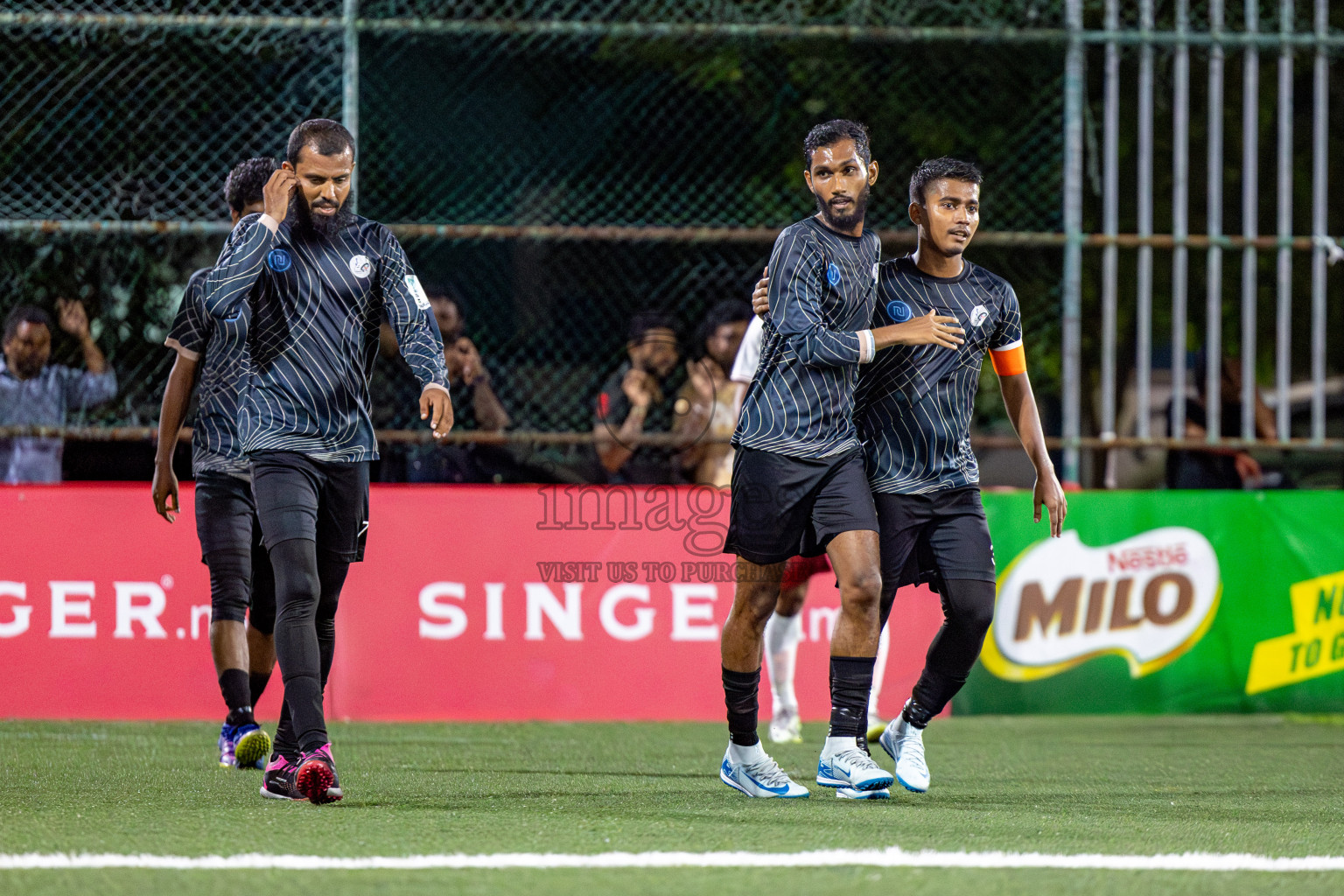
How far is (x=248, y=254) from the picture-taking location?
499cm

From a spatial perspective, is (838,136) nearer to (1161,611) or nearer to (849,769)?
(849,769)

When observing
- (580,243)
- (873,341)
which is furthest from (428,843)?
(580,243)

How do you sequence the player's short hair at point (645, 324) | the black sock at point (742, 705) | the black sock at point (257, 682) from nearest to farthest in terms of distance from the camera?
1. the black sock at point (742, 705)
2. the black sock at point (257, 682)
3. the player's short hair at point (645, 324)

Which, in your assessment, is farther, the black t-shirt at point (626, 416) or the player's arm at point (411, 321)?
the black t-shirt at point (626, 416)

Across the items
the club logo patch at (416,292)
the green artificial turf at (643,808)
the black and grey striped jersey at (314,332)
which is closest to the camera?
the green artificial turf at (643,808)

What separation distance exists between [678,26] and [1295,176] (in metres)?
5.30

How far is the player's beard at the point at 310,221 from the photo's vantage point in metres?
5.14

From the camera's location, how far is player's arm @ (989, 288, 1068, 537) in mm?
5586

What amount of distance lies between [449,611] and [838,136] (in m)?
3.94

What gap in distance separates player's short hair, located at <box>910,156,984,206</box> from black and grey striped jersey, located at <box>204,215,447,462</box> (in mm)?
1648

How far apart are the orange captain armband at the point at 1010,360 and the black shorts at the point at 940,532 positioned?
45 centimetres

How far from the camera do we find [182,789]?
5.45 meters

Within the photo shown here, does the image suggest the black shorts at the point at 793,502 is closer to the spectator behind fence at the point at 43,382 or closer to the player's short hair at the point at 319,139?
the player's short hair at the point at 319,139

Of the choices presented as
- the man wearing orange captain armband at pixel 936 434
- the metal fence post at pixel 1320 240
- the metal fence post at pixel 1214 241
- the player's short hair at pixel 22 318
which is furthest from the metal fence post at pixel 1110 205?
the player's short hair at pixel 22 318
